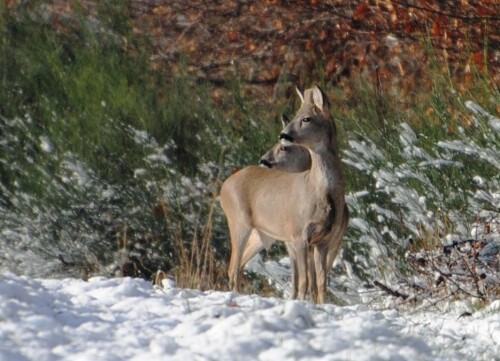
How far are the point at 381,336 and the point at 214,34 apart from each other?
44.0 ft

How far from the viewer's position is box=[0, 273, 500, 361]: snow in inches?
227

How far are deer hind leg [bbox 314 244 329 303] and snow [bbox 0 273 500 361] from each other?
8.25 ft

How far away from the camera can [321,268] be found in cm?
936

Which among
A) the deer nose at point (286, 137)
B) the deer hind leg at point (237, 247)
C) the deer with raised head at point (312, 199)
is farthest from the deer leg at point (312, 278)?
the deer hind leg at point (237, 247)

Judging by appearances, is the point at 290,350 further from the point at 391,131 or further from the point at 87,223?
the point at 87,223

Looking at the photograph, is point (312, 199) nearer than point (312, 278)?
No

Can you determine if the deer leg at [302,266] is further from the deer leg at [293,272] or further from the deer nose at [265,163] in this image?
the deer nose at [265,163]

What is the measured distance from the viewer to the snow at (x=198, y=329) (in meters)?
5.77

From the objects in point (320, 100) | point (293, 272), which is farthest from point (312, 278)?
point (320, 100)

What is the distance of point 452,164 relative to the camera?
1087cm

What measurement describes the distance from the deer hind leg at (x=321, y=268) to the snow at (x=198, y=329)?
8.25 feet

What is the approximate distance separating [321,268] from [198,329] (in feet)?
11.2

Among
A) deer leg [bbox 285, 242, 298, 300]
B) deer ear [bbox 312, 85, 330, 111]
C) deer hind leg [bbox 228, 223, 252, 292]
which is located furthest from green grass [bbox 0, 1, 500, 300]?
deer ear [bbox 312, 85, 330, 111]

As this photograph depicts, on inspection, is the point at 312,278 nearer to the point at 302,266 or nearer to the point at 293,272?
the point at 302,266
